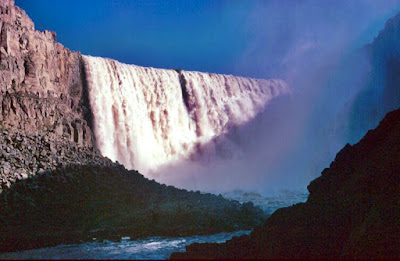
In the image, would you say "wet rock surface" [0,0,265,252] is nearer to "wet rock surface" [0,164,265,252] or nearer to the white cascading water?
"wet rock surface" [0,164,265,252]

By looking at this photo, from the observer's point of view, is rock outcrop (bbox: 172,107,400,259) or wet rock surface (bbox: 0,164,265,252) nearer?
rock outcrop (bbox: 172,107,400,259)

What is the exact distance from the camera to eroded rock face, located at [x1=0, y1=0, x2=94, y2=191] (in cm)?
1970

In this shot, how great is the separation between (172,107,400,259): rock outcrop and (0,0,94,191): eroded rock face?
497 inches

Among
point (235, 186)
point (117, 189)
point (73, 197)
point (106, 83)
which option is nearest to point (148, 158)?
point (106, 83)

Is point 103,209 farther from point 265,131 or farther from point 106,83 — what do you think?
point 265,131

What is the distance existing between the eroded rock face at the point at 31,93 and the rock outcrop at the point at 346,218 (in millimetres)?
12611

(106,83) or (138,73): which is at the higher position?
(138,73)

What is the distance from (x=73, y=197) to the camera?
18.5 m

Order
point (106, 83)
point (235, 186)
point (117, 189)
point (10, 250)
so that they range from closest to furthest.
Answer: point (10, 250)
point (117, 189)
point (106, 83)
point (235, 186)

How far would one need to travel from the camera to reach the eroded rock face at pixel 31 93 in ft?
64.6

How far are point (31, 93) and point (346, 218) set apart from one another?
812 inches

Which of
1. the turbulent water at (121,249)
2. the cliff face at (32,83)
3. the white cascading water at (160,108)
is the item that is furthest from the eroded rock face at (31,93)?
the turbulent water at (121,249)

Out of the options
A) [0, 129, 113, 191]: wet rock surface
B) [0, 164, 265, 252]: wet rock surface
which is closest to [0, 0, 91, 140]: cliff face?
[0, 129, 113, 191]: wet rock surface

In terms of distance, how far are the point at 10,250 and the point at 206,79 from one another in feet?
114
